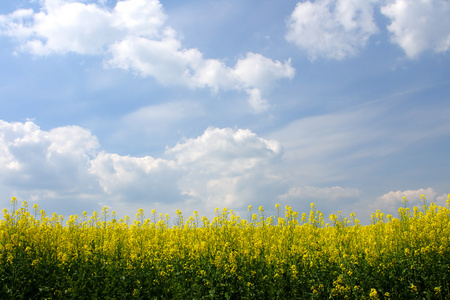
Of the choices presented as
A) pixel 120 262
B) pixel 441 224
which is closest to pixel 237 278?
pixel 120 262

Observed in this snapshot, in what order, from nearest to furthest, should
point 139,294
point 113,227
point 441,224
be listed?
point 139,294
point 441,224
point 113,227

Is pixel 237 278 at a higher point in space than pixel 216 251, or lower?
lower

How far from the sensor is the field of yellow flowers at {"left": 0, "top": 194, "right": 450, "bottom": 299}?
7141 mm

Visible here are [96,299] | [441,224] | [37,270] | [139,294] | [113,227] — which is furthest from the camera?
[113,227]

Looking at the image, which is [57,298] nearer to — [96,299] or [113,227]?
[96,299]

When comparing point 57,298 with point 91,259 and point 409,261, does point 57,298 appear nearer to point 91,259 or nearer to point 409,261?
point 91,259

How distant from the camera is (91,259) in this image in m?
8.11

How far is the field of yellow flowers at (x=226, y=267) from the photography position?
281 inches

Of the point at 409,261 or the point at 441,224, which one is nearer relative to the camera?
the point at 409,261

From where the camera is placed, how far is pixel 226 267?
288 inches

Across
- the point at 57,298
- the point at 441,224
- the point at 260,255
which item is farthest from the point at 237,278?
the point at 441,224

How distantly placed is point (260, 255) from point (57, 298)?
4622 millimetres

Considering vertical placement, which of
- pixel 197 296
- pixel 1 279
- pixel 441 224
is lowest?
pixel 197 296

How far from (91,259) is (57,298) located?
1.06 m
